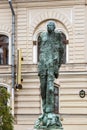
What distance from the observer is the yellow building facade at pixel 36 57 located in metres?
28.6

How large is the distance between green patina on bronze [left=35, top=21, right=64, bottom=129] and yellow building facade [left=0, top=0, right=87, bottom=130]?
606 inches

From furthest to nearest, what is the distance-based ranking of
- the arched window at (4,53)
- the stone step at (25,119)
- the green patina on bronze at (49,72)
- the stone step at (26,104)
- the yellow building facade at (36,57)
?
the arched window at (4,53) < the stone step at (26,104) < the stone step at (25,119) < the yellow building facade at (36,57) < the green patina on bronze at (49,72)

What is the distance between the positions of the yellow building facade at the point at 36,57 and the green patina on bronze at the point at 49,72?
50.5 feet

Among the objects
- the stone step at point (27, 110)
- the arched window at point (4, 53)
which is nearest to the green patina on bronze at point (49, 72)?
the stone step at point (27, 110)

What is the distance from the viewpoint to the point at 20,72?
2878cm

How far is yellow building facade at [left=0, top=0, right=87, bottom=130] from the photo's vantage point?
93.8ft

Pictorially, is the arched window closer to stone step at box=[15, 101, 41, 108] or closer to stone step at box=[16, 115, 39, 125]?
stone step at box=[15, 101, 41, 108]

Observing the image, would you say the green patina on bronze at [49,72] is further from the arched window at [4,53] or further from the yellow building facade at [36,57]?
the arched window at [4,53]

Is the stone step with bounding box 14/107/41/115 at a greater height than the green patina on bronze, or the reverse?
the green patina on bronze

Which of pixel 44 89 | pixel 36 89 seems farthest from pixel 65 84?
pixel 44 89

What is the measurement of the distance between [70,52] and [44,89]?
644 inches

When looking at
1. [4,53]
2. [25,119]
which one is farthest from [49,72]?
[4,53]

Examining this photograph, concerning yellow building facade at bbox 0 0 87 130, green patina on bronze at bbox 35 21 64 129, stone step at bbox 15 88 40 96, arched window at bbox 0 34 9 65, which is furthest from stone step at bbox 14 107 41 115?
green patina on bronze at bbox 35 21 64 129

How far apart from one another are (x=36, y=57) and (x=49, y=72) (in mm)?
16596
